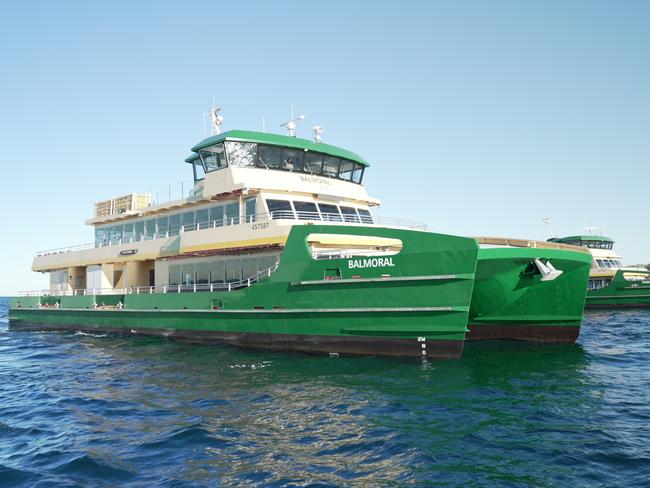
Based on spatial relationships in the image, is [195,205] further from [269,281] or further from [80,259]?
[80,259]

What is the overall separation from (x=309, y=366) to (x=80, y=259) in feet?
68.1

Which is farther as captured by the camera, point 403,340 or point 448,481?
point 403,340

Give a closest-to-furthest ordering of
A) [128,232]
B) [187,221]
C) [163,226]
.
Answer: [187,221], [163,226], [128,232]

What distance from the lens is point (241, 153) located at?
61.8ft

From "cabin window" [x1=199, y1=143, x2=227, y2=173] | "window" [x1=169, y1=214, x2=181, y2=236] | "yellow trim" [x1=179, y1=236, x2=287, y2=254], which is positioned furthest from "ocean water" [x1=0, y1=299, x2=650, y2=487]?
"window" [x1=169, y1=214, x2=181, y2=236]

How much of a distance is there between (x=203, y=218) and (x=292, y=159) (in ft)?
15.3

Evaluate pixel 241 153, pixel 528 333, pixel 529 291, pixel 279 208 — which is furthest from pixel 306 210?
pixel 528 333

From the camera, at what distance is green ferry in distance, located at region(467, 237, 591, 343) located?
14039 mm

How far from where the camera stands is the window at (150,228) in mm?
24219

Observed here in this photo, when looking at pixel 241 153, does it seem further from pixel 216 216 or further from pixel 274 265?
pixel 274 265

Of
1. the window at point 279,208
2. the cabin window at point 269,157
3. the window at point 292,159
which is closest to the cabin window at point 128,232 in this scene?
the cabin window at point 269,157

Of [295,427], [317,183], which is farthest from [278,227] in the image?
[295,427]

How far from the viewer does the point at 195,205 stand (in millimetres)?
21047

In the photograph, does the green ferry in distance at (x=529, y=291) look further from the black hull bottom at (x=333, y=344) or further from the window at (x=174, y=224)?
the window at (x=174, y=224)
